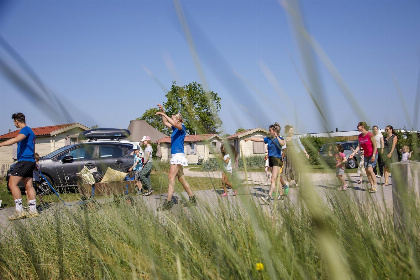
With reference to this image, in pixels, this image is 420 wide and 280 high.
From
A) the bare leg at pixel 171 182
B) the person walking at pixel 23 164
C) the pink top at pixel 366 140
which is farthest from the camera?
the person walking at pixel 23 164

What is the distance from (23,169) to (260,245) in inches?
294

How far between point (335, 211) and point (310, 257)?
0.71 feet

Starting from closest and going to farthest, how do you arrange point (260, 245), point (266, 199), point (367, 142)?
1. point (260, 245)
2. point (266, 199)
3. point (367, 142)

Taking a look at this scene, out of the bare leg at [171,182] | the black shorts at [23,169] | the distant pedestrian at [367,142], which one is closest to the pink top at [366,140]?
the distant pedestrian at [367,142]

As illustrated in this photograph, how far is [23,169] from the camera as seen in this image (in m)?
7.32

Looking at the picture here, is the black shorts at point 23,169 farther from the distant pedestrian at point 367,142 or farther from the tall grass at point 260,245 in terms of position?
the distant pedestrian at point 367,142

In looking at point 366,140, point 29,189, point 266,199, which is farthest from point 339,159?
point 29,189

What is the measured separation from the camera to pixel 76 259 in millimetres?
2771

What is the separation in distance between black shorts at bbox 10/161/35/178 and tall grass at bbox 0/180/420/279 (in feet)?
13.7

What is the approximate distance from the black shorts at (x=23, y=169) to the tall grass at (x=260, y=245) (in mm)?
4173

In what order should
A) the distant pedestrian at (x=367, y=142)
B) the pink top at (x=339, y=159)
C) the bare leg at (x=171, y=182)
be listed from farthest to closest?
the bare leg at (x=171, y=182) < the distant pedestrian at (x=367, y=142) < the pink top at (x=339, y=159)

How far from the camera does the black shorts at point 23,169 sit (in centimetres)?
721

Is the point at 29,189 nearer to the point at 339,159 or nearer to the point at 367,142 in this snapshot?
the point at 367,142

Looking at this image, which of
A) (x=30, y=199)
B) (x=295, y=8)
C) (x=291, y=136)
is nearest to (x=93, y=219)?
(x=291, y=136)
